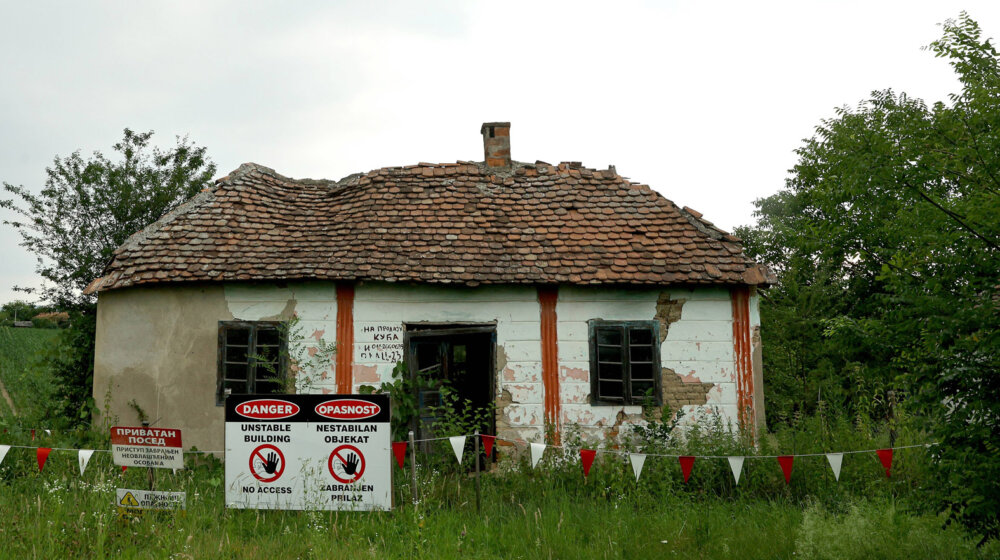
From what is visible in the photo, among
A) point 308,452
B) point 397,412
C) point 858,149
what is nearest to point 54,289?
point 397,412

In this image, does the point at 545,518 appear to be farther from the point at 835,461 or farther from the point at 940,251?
the point at 940,251

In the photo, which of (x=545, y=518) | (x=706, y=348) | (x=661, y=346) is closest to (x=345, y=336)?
(x=545, y=518)

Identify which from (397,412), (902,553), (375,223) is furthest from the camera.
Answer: (375,223)

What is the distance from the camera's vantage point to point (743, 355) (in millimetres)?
9258

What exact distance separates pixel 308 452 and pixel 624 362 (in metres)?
4.97

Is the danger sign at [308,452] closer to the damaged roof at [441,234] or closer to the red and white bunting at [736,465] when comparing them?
the damaged roof at [441,234]

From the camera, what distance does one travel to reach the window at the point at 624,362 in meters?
9.22

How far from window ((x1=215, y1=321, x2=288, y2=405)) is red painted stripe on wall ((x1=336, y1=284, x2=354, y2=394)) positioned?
796 mm

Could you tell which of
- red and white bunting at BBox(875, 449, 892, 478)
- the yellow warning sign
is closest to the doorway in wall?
the yellow warning sign

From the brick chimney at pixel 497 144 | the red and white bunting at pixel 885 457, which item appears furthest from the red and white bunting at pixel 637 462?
the brick chimney at pixel 497 144

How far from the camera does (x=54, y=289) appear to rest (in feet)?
41.4

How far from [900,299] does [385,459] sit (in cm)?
462

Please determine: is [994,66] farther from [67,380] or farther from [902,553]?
[67,380]

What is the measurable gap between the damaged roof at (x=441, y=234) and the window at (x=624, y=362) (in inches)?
32.3
